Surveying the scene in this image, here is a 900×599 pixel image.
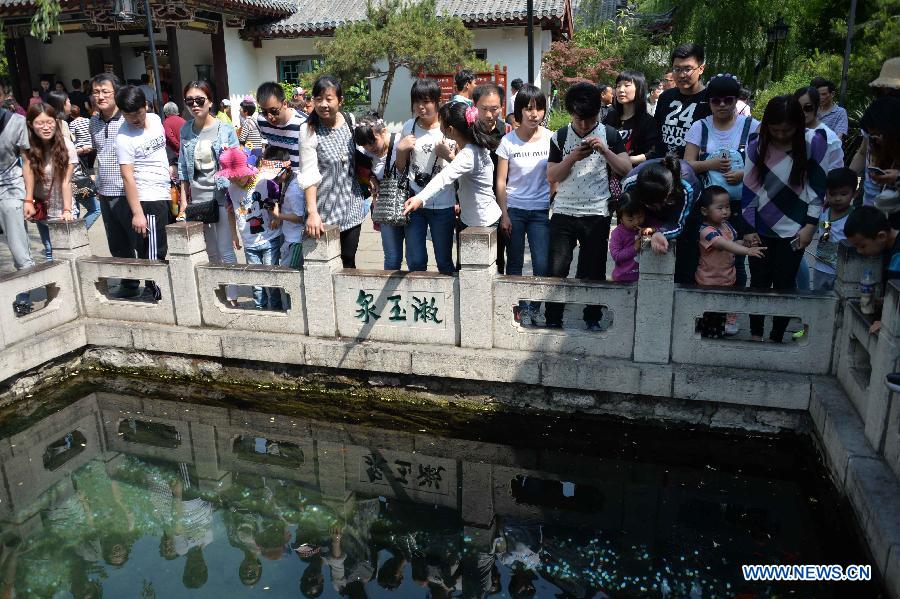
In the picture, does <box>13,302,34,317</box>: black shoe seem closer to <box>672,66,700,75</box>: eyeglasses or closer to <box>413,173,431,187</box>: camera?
<box>413,173,431,187</box>: camera

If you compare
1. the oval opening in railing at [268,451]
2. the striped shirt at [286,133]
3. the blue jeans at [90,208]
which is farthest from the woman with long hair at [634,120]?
the blue jeans at [90,208]

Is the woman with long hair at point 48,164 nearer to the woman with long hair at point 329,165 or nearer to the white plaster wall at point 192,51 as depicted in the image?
the woman with long hair at point 329,165

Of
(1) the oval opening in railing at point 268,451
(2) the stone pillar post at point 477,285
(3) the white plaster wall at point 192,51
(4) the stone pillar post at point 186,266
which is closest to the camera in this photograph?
(2) the stone pillar post at point 477,285

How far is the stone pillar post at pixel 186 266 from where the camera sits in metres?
5.62

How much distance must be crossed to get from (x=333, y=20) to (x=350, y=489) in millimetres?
14843

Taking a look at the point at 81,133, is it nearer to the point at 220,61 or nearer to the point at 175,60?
the point at 175,60

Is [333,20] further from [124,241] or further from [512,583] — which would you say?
[512,583]

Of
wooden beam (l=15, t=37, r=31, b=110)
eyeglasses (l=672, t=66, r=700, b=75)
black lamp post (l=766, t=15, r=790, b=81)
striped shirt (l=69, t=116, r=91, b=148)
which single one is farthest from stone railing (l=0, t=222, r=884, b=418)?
wooden beam (l=15, t=37, r=31, b=110)

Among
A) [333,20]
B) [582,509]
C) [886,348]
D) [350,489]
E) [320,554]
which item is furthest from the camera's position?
[333,20]

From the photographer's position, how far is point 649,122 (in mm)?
5414

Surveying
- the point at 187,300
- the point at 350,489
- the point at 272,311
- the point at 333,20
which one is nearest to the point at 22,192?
the point at 187,300

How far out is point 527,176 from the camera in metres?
5.12

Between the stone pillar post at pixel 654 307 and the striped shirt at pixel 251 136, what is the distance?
11.1 feet

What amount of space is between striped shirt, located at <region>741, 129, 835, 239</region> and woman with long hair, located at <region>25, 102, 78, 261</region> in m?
5.18
